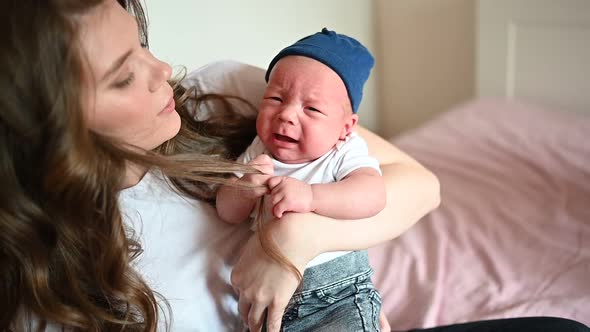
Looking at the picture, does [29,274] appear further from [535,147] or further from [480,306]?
[535,147]

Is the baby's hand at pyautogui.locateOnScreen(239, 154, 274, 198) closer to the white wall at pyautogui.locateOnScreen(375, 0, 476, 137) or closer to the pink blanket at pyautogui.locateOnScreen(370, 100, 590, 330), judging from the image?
the pink blanket at pyautogui.locateOnScreen(370, 100, 590, 330)

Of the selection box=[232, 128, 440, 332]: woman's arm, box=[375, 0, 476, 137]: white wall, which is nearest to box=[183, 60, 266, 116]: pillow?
box=[232, 128, 440, 332]: woman's arm

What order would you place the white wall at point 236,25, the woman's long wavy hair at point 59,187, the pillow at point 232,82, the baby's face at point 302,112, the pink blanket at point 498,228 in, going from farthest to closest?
1. the white wall at point 236,25
2. the pink blanket at point 498,228
3. the pillow at point 232,82
4. the baby's face at point 302,112
5. the woman's long wavy hair at point 59,187

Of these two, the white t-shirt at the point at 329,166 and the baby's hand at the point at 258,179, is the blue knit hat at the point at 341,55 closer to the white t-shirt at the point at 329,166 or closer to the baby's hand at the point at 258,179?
the white t-shirt at the point at 329,166

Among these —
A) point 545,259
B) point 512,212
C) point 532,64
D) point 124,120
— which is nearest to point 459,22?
point 532,64

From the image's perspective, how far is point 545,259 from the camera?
5.45ft

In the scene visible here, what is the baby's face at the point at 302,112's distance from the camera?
1053 millimetres

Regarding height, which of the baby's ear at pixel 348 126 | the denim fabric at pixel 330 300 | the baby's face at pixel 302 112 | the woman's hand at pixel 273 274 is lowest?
the denim fabric at pixel 330 300

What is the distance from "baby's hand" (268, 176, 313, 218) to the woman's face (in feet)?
0.51

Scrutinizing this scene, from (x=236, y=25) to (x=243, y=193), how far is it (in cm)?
121

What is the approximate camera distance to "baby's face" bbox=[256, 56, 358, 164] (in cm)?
105

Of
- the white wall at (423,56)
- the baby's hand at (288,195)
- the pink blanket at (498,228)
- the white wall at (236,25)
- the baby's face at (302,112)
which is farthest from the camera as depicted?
the white wall at (423,56)

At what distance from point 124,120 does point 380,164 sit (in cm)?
51

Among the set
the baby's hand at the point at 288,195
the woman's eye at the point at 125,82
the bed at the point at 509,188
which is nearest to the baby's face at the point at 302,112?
the baby's hand at the point at 288,195
